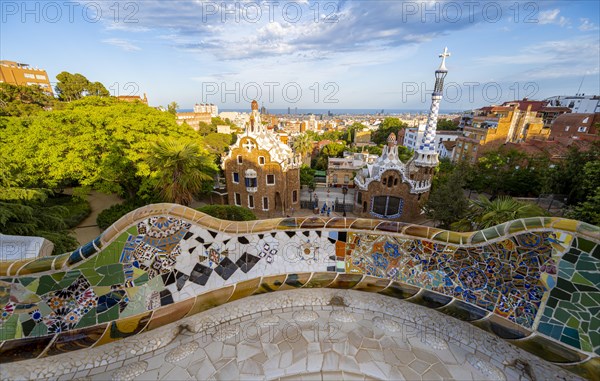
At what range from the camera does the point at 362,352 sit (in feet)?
12.3

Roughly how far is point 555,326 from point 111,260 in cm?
661

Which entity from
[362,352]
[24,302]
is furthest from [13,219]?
[362,352]

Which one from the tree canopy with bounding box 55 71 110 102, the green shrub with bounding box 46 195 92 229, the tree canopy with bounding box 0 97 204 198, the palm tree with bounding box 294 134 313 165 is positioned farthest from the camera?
the palm tree with bounding box 294 134 313 165

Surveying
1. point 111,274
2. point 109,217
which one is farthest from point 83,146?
point 111,274

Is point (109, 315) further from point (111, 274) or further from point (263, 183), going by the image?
point (263, 183)

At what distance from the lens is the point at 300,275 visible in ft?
16.0

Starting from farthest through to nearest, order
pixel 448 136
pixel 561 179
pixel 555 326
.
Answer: pixel 448 136, pixel 561 179, pixel 555 326

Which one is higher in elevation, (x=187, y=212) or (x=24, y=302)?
(x=187, y=212)

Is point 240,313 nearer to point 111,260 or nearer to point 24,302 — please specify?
point 111,260

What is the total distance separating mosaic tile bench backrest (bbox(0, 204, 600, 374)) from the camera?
11.7 ft

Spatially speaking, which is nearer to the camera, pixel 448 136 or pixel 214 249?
pixel 214 249

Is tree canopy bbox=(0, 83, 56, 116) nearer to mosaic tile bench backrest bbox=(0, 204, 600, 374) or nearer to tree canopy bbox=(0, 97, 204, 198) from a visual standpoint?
tree canopy bbox=(0, 97, 204, 198)

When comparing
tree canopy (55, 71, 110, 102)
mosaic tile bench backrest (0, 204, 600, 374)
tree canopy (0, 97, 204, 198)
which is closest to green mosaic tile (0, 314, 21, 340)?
mosaic tile bench backrest (0, 204, 600, 374)

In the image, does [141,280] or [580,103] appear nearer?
[141,280]
